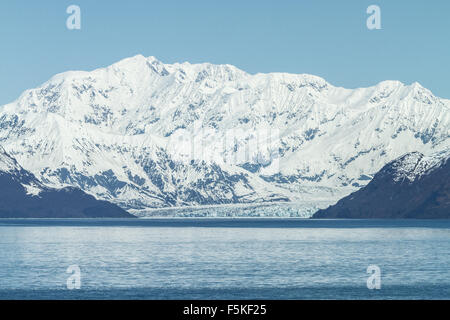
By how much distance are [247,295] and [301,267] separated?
148ft

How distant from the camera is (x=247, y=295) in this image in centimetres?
12538

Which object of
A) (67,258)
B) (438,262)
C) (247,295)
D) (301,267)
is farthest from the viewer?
(67,258)

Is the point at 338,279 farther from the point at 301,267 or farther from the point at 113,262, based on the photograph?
the point at 113,262
